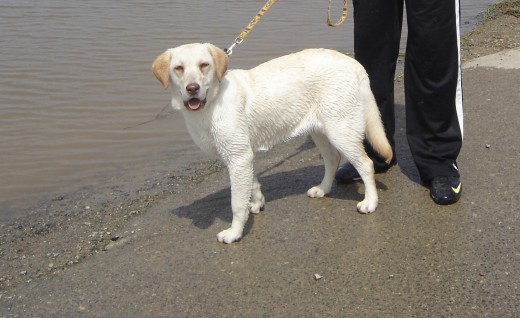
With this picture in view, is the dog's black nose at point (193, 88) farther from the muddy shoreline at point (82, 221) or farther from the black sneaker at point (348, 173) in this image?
the black sneaker at point (348, 173)

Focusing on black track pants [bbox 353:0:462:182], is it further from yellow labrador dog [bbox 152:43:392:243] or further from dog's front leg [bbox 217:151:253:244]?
dog's front leg [bbox 217:151:253:244]

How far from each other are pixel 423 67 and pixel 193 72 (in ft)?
5.23

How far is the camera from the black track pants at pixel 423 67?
13.8ft

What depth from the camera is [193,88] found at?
3689 mm

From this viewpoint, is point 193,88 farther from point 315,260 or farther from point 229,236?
point 315,260

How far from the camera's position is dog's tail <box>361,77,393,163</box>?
4.33 metres

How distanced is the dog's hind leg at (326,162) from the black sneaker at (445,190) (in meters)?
0.70

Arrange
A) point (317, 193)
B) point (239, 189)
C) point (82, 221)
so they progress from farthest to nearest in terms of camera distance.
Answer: point (82, 221) → point (317, 193) → point (239, 189)

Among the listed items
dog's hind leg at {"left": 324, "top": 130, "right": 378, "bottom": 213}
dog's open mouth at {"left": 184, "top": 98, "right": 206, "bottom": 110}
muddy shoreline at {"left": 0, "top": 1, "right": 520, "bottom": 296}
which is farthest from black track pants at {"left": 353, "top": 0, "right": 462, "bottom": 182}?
muddy shoreline at {"left": 0, "top": 1, "right": 520, "bottom": 296}

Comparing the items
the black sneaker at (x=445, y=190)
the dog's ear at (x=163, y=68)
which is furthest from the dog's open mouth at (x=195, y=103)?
the black sneaker at (x=445, y=190)

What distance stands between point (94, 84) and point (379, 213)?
192 inches

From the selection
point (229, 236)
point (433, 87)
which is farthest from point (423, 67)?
point (229, 236)

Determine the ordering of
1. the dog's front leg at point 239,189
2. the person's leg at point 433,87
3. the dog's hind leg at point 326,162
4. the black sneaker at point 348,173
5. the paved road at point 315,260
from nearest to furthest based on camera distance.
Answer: the paved road at point 315,260
the dog's front leg at point 239,189
the person's leg at point 433,87
the dog's hind leg at point 326,162
the black sneaker at point 348,173

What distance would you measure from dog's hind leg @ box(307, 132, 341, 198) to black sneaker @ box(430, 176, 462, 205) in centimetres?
70
